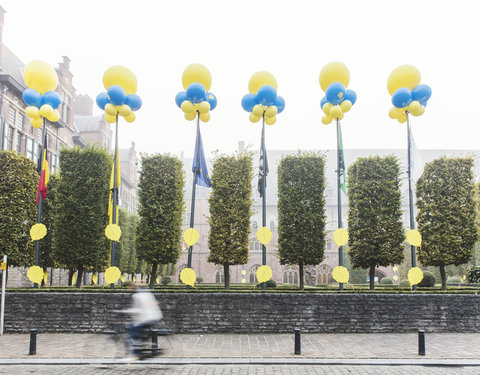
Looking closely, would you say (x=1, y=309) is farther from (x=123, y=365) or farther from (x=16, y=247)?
(x=123, y=365)

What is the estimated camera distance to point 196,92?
1648cm

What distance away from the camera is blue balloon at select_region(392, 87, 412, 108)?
54.9ft

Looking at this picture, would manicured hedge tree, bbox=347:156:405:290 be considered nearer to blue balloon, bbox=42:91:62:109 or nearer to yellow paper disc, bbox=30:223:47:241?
yellow paper disc, bbox=30:223:47:241

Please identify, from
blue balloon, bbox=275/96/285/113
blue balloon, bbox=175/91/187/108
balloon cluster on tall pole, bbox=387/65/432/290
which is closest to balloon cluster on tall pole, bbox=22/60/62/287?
blue balloon, bbox=175/91/187/108

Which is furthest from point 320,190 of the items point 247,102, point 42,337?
point 42,337

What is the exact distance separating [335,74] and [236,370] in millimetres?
12158

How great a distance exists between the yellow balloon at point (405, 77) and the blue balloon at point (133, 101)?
10.5m

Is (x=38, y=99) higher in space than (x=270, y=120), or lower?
higher

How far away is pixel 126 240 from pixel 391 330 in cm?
2775

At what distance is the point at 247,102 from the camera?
17.6 m

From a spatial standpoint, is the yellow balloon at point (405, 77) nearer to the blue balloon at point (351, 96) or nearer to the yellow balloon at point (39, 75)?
the blue balloon at point (351, 96)

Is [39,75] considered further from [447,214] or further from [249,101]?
[447,214]

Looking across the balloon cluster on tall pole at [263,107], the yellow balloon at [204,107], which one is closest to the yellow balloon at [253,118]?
the balloon cluster on tall pole at [263,107]

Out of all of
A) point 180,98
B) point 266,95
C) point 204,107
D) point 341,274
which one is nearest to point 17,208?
point 180,98
